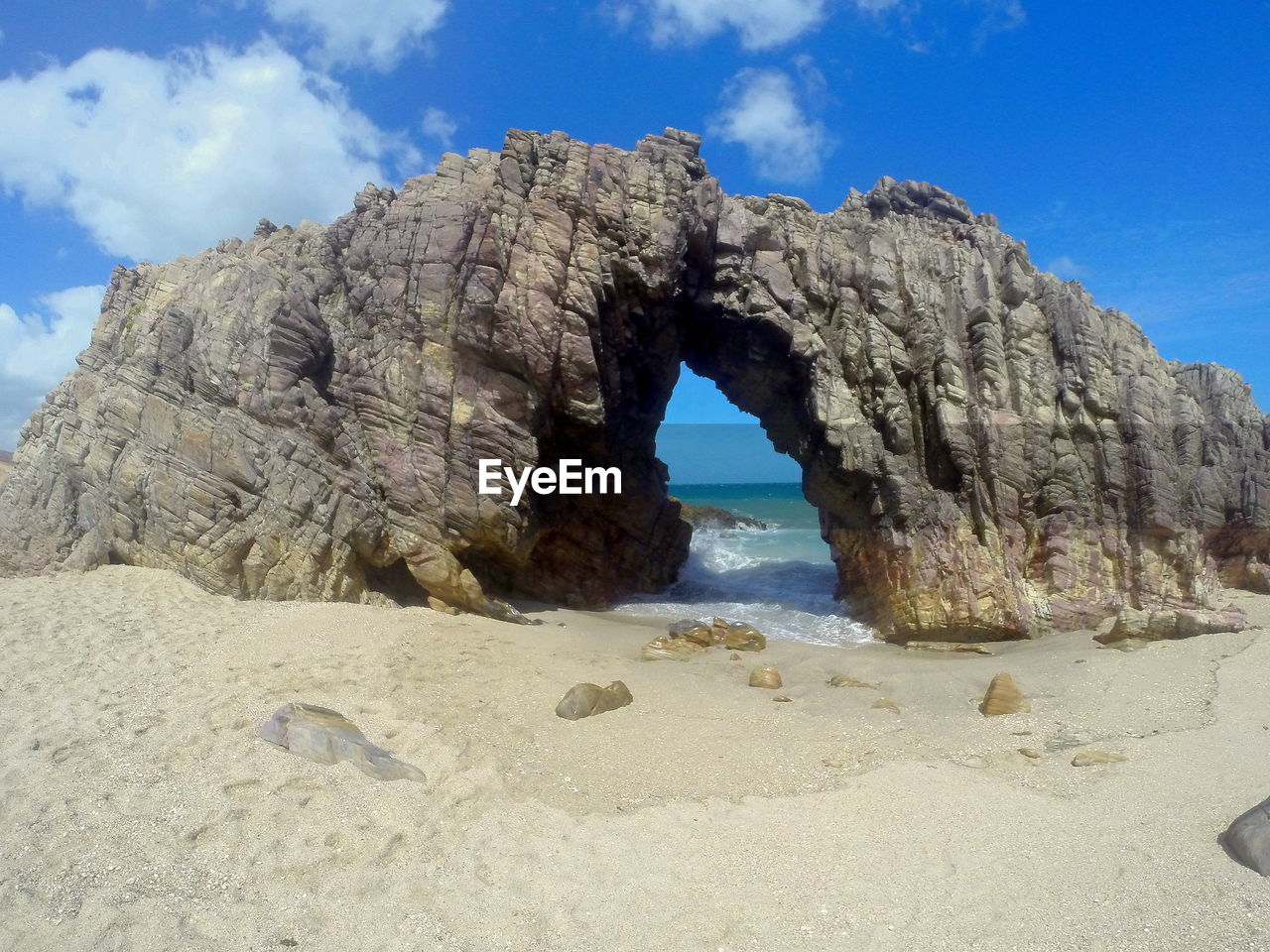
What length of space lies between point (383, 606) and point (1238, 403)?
1802cm

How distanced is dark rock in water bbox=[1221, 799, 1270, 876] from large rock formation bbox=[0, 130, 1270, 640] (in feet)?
29.6

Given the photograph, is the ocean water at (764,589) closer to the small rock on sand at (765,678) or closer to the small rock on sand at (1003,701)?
the small rock on sand at (765,678)

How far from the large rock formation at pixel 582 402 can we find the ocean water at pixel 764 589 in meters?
1.41

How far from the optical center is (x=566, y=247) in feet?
47.1

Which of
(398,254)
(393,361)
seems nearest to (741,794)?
(393,361)

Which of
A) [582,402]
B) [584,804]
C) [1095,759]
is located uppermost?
[582,402]

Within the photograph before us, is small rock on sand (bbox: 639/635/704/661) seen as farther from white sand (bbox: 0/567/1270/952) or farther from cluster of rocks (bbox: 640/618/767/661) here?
white sand (bbox: 0/567/1270/952)

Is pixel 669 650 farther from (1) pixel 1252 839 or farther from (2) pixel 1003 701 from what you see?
(1) pixel 1252 839

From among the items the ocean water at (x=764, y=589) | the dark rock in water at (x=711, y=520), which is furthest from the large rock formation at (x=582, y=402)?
the dark rock in water at (x=711, y=520)

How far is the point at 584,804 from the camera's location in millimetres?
6266

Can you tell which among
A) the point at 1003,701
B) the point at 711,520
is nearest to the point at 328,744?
the point at 1003,701

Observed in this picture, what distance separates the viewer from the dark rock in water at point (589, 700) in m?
8.28

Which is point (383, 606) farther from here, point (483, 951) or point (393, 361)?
point (483, 951)

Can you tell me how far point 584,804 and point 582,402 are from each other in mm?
9691
